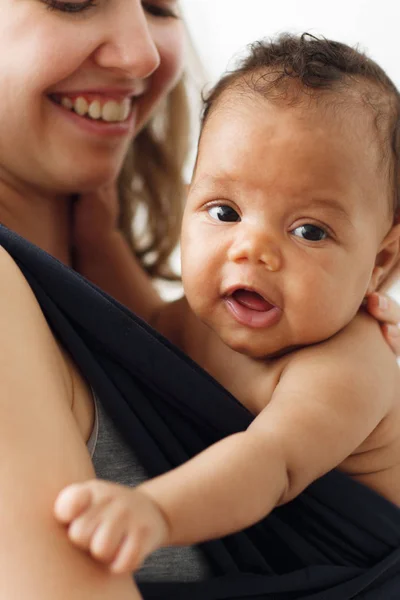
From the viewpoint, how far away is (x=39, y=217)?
1511mm

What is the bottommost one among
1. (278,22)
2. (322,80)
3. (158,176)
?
(158,176)

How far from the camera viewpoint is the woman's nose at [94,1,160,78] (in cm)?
133

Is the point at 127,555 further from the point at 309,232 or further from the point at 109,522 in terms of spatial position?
the point at 309,232

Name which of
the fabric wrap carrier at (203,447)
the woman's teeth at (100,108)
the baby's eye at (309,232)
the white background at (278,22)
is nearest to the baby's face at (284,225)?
the baby's eye at (309,232)

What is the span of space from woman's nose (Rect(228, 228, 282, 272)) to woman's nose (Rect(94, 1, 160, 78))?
434mm

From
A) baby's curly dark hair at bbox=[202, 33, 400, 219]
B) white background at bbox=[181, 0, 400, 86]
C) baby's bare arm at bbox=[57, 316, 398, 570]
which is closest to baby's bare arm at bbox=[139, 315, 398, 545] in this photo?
baby's bare arm at bbox=[57, 316, 398, 570]

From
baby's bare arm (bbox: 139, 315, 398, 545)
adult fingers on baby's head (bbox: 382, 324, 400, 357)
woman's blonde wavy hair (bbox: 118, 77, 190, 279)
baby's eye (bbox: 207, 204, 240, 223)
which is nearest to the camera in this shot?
baby's bare arm (bbox: 139, 315, 398, 545)

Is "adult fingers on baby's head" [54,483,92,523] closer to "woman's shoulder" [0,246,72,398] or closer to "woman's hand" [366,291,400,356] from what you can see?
"woman's shoulder" [0,246,72,398]

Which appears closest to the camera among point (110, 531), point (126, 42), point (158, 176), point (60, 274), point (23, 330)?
point (110, 531)

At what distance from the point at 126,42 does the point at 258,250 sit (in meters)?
0.48

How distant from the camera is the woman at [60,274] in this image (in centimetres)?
80

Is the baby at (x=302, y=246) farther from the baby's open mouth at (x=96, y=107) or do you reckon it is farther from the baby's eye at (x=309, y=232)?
the baby's open mouth at (x=96, y=107)

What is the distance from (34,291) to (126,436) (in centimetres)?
22

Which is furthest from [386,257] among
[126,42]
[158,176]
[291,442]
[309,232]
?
[158,176]
